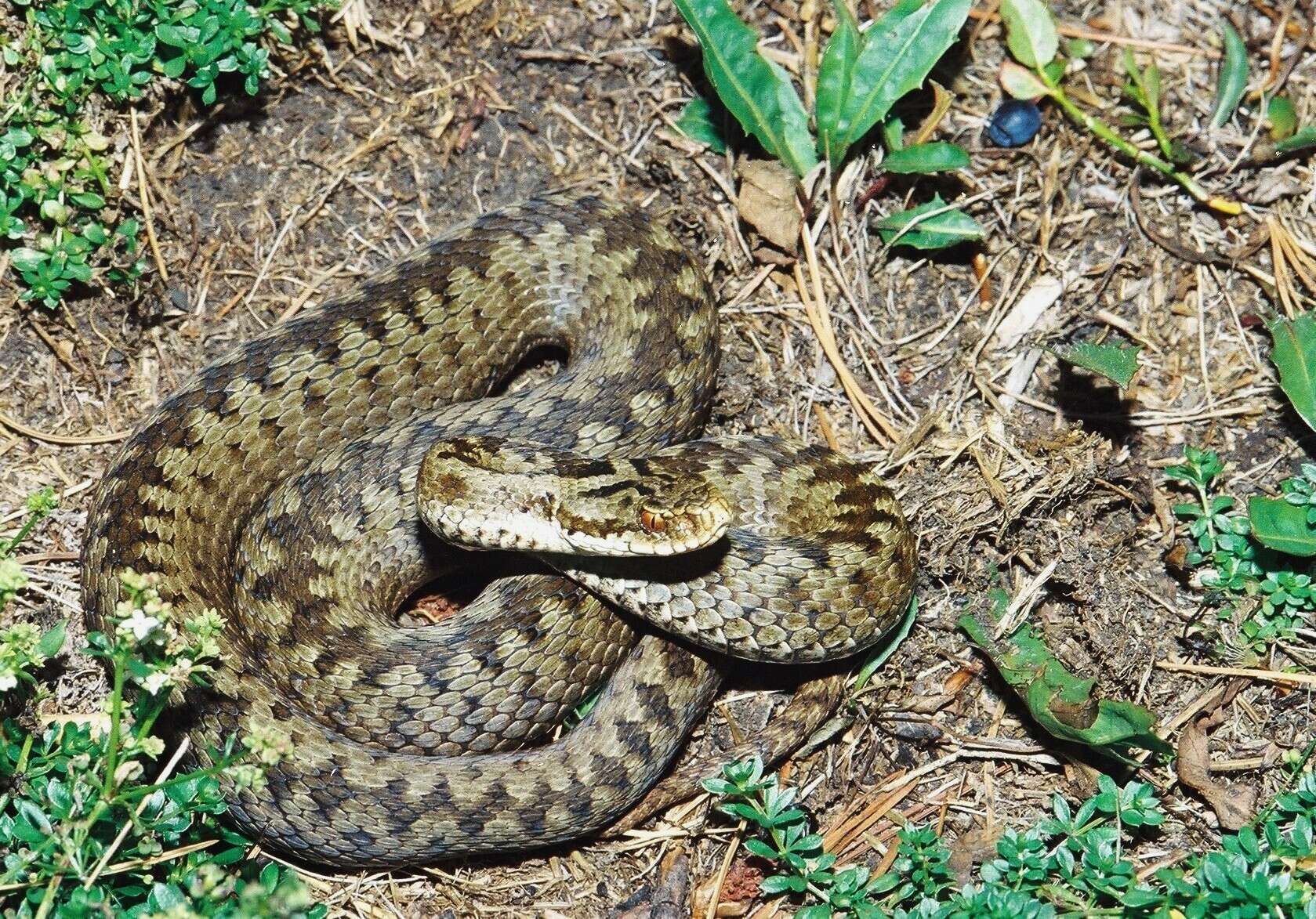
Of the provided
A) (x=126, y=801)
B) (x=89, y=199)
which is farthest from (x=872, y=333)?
(x=126, y=801)

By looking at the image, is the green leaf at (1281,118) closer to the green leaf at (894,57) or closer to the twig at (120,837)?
the green leaf at (894,57)

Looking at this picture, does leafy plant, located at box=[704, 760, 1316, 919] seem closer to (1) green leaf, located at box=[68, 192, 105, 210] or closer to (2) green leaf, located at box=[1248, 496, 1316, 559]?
(2) green leaf, located at box=[1248, 496, 1316, 559]

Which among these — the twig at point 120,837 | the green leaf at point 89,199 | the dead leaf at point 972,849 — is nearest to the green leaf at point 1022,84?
the dead leaf at point 972,849

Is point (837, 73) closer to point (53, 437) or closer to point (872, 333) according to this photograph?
point (872, 333)

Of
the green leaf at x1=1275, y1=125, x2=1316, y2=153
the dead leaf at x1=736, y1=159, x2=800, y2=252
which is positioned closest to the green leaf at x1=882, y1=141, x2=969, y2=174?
the dead leaf at x1=736, y1=159, x2=800, y2=252

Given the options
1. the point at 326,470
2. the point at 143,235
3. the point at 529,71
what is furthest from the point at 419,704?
the point at 529,71

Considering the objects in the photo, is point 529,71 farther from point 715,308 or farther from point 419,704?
point 419,704
